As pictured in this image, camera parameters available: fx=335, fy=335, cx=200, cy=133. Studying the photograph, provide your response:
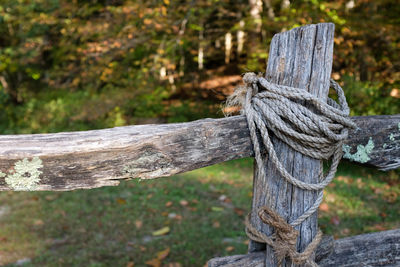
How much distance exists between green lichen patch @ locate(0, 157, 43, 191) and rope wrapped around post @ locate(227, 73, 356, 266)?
28.1 inches

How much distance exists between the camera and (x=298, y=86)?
1229mm

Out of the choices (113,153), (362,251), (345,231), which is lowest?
(345,231)

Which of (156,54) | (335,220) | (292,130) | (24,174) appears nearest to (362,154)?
(292,130)

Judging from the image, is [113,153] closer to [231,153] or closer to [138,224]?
[231,153]

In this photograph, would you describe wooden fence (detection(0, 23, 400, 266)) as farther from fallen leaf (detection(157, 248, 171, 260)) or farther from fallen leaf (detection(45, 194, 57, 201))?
fallen leaf (detection(45, 194, 57, 201))

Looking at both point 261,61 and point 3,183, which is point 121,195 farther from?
point 3,183

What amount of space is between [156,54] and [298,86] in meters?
5.44

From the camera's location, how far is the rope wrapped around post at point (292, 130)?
3.84 feet

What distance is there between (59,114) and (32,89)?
1981mm

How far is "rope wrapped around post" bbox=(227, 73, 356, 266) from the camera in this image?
1169 mm

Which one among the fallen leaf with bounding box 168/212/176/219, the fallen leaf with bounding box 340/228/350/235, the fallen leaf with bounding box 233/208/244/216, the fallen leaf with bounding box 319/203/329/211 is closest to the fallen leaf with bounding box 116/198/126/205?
the fallen leaf with bounding box 168/212/176/219

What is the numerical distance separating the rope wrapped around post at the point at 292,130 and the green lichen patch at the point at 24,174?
0.71 m

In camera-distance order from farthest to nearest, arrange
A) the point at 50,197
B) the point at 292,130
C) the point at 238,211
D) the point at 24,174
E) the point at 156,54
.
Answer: the point at 156,54
the point at 50,197
the point at 238,211
the point at 292,130
the point at 24,174

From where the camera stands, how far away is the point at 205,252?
321cm
